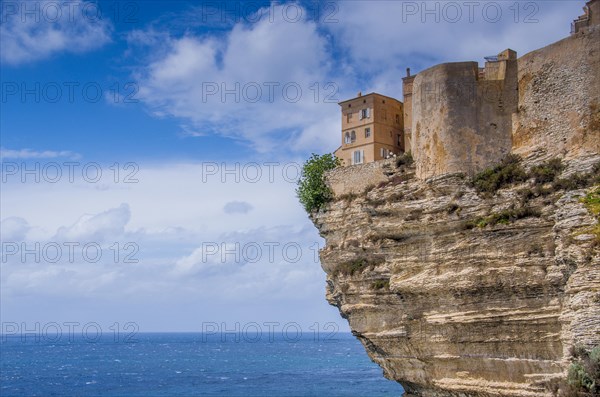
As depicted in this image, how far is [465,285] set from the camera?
2786cm

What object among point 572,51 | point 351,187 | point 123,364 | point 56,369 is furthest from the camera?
point 123,364

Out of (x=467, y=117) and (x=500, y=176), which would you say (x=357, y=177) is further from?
(x=500, y=176)

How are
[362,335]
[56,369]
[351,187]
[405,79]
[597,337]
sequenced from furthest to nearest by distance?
[56,369] < [405,79] < [351,187] < [362,335] < [597,337]

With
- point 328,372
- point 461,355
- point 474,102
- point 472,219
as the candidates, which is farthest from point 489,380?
point 328,372

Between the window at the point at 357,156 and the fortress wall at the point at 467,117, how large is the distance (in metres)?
8.80

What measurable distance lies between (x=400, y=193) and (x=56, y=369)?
96389 millimetres

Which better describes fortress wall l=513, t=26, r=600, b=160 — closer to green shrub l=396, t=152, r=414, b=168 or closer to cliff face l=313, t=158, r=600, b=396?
cliff face l=313, t=158, r=600, b=396

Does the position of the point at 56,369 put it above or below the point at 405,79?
below

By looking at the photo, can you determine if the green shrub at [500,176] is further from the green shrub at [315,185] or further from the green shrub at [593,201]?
the green shrub at [315,185]

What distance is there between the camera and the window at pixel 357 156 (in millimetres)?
39938

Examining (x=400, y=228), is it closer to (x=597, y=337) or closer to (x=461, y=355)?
(x=461, y=355)

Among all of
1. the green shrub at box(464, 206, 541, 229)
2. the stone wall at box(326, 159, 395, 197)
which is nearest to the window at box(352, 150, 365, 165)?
the stone wall at box(326, 159, 395, 197)

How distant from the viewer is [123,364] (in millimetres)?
124062

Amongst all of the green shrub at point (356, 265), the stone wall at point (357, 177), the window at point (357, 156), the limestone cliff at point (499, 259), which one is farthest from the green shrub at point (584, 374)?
the window at point (357, 156)
